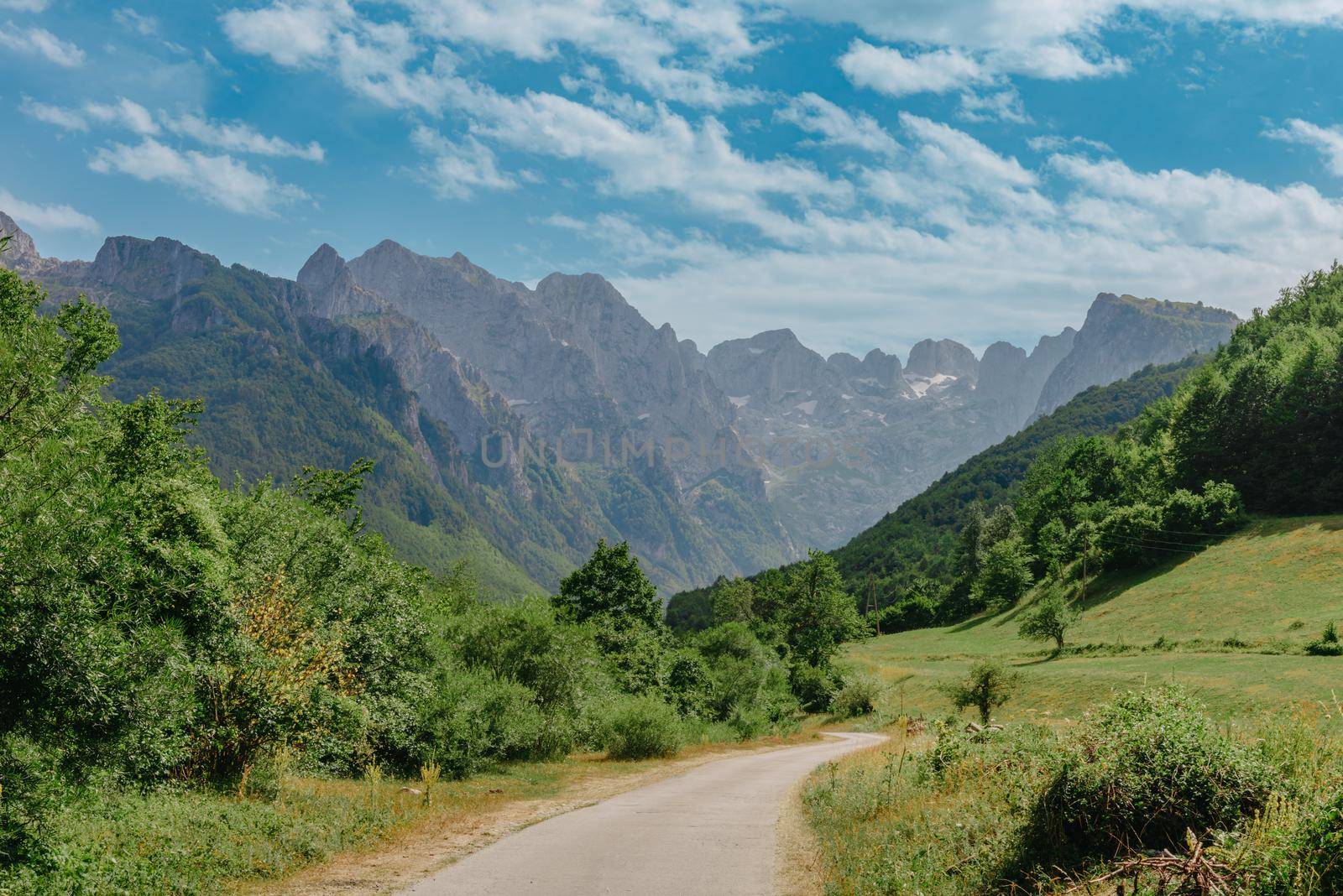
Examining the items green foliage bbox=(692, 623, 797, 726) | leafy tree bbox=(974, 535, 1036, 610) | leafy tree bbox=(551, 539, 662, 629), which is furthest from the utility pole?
leafy tree bbox=(551, 539, 662, 629)

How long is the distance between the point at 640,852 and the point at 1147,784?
8.65 m

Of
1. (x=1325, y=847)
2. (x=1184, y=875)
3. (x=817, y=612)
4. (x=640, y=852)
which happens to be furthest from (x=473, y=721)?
(x=817, y=612)

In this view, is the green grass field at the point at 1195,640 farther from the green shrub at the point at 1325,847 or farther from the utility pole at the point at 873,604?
the utility pole at the point at 873,604

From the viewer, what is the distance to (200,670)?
1798 centimetres

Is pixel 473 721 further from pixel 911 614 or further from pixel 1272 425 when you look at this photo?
pixel 911 614

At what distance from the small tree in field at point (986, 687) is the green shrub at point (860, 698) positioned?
25257 millimetres

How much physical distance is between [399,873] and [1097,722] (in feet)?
37.1

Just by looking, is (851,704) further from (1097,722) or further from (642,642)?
(1097,722)

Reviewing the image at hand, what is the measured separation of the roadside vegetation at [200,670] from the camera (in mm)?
12906

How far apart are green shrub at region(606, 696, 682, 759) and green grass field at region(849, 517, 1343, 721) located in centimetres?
1531

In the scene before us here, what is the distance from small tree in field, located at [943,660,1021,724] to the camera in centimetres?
4172

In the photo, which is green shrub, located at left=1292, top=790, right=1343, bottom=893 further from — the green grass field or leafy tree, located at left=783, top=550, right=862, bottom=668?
leafy tree, located at left=783, top=550, right=862, bottom=668

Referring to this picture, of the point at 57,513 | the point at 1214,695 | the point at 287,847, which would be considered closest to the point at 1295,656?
the point at 1214,695

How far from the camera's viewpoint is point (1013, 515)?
143000 millimetres
